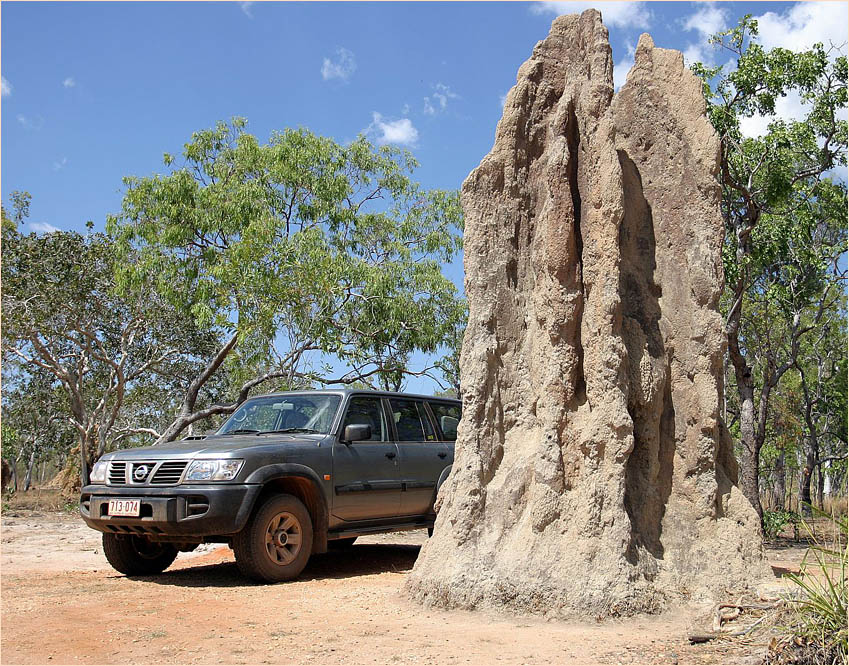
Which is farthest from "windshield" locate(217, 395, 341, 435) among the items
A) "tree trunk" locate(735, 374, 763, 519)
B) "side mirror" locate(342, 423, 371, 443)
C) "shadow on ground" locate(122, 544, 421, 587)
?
"tree trunk" locate(735, 374, 763, 519)

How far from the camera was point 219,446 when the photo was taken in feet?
27.0

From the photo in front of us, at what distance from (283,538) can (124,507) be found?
153 cm

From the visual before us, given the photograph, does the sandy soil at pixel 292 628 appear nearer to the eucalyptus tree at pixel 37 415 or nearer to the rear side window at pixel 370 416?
the rear side window at pixel 370 416

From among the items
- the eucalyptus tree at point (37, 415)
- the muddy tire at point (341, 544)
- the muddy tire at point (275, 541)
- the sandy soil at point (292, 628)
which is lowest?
the sandy soil at point (292, 628)

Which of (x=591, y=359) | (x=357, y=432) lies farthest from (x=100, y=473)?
(x=591, y=359)

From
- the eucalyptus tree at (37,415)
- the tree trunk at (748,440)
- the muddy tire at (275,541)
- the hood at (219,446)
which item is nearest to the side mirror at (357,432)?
the hood at (219,446)

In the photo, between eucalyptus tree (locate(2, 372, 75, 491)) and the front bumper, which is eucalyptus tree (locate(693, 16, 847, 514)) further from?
eucalyptus tree (locate(2, 372, 75, 491))

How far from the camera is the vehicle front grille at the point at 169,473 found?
8.00 meters

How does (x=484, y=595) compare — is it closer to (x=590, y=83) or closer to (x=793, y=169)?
(x=590, y=83)

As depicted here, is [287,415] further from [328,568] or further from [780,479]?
[780,479]

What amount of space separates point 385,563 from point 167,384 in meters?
18.5

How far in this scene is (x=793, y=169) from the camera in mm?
15352

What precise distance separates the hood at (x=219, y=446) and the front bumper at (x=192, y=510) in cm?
35

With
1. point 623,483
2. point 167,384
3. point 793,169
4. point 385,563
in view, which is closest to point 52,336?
point 167,384
